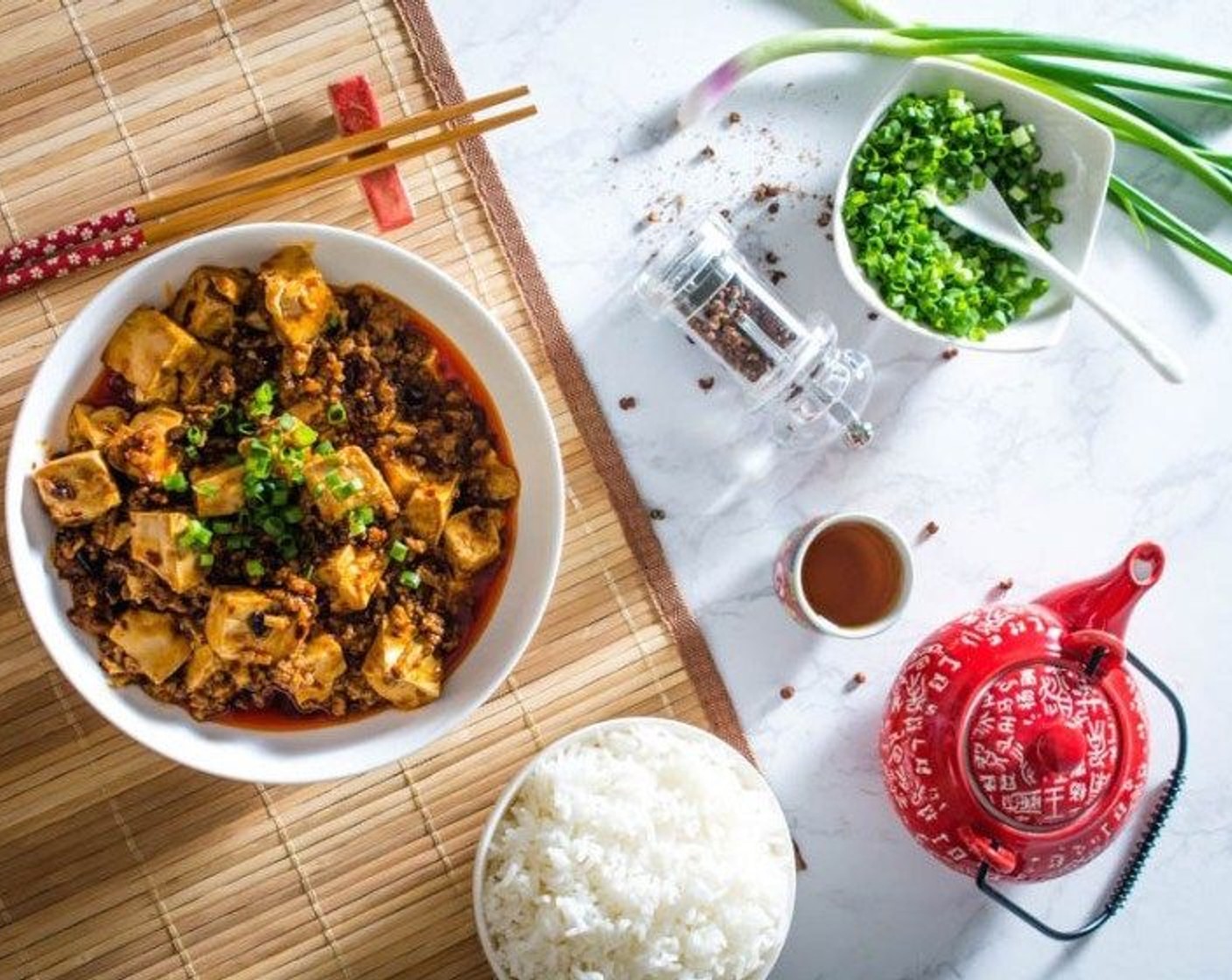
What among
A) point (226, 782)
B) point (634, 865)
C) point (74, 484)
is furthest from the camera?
point (226, 782)

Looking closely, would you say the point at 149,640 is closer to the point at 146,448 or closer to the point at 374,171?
the point at 146,448

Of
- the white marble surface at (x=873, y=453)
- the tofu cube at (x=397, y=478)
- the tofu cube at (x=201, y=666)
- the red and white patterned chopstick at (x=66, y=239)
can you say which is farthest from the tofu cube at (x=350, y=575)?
the red and white patterned chopstick at (x=66, y=239)

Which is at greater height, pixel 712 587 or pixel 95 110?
pixel 95 110

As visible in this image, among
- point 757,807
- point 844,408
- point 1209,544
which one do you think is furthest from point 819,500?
point 1209,544


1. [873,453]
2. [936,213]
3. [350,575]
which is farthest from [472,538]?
[936,213]

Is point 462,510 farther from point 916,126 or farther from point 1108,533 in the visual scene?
point 1108,533
